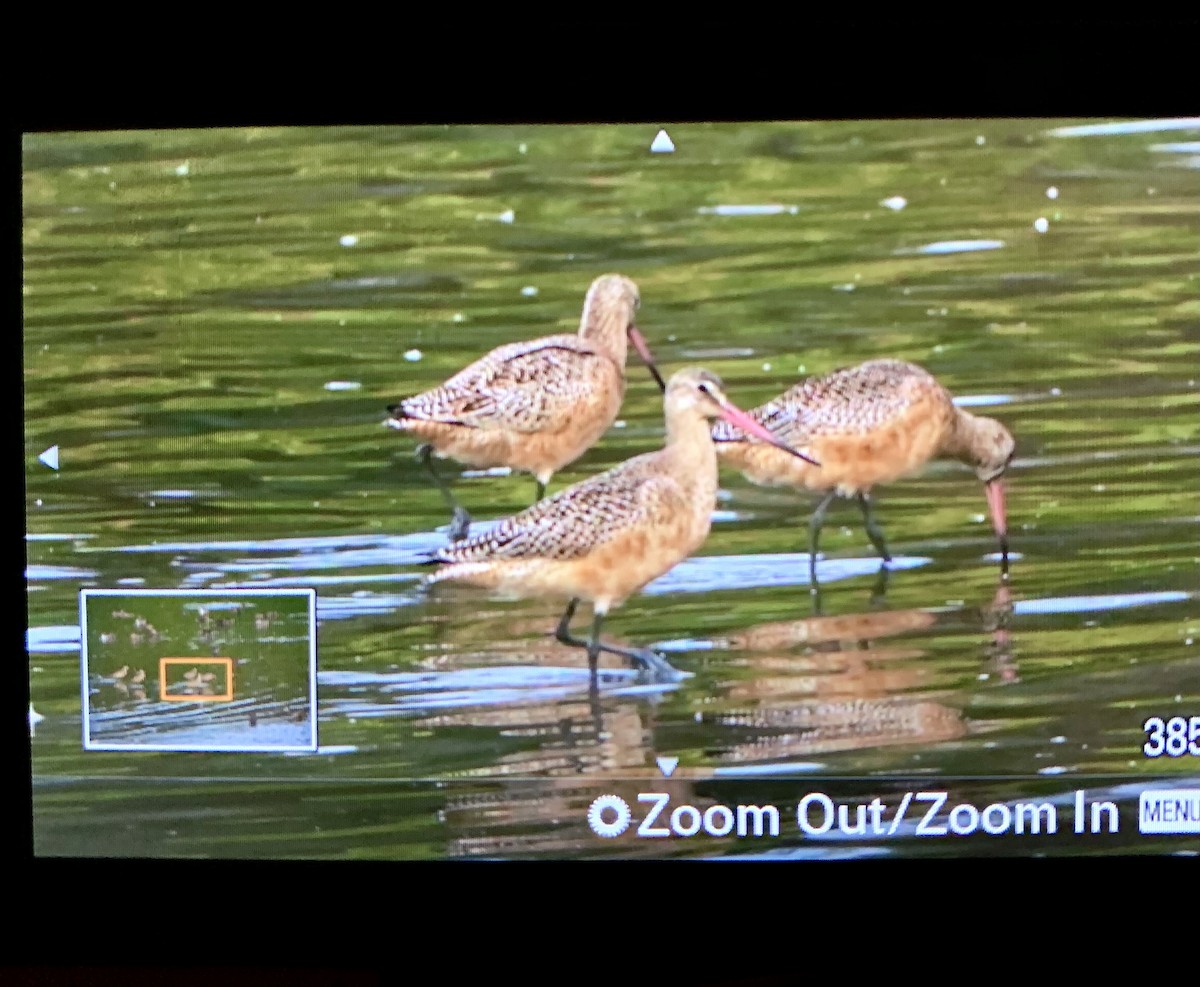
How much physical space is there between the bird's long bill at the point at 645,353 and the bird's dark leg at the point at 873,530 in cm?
22

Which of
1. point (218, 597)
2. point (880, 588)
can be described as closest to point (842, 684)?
point (880, 588)

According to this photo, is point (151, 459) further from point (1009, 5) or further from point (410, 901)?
point (1009, 5)

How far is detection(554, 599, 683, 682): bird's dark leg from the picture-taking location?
1.42m

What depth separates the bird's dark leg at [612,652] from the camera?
4.65 feet

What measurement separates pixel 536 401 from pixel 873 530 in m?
0.35

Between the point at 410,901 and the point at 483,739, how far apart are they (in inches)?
7.3

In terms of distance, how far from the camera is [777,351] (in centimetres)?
141

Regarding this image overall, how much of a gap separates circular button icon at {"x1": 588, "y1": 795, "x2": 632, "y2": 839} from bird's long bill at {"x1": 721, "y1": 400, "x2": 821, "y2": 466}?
379 mm

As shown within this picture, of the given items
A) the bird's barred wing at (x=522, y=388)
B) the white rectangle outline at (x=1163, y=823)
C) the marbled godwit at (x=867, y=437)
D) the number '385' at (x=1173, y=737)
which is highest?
the bird's barred wing at (x=522, y=388)

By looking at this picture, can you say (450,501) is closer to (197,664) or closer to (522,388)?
(522,388)

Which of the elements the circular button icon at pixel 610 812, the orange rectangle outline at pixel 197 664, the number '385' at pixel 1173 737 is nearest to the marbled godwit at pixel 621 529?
the circular button icon at pixel 610 812

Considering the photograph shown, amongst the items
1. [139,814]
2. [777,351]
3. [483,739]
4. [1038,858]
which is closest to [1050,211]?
[777,351]

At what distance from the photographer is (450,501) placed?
4.66 ft

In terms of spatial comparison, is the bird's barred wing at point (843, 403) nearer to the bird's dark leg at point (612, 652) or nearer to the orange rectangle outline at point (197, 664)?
the bird's dark leg at point (612, 652)
